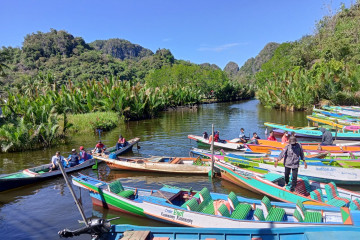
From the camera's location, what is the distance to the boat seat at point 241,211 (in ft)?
27.6

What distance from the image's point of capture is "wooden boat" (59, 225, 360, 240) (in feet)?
20.0

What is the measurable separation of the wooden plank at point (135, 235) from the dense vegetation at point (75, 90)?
53.8 ft

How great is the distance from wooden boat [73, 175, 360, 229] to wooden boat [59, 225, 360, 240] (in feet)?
2.32

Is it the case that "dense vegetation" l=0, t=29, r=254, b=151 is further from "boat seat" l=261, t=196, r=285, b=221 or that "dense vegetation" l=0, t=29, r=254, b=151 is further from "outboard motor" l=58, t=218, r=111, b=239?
"boat seat" l=261, t=196, r=285, b=221

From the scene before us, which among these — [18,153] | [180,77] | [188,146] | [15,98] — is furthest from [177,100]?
[18,153]

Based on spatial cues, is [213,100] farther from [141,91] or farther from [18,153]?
[18,153]

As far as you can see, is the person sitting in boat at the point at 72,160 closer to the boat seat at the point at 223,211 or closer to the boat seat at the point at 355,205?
the boat seat at the point at 223,211

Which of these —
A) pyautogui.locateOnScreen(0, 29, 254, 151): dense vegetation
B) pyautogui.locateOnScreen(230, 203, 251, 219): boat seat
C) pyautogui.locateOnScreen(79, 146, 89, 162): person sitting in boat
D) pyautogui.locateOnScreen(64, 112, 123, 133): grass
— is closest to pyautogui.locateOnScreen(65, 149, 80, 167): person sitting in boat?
pyautogui.locateOnScreen(79, 146, 89, 162): person sitting in boat

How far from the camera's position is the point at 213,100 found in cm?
7706

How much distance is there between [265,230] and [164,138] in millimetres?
19747

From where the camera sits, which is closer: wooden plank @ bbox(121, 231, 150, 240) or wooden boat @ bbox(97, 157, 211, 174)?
wooden plank @ bbox(121, 231, 150, 240)

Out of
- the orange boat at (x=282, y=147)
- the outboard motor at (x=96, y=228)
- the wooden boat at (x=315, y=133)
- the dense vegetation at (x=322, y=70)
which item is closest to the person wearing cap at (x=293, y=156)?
the outboard motor at (x=96, y=228)

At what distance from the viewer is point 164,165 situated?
15.3 meters

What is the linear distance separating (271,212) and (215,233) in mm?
2409
